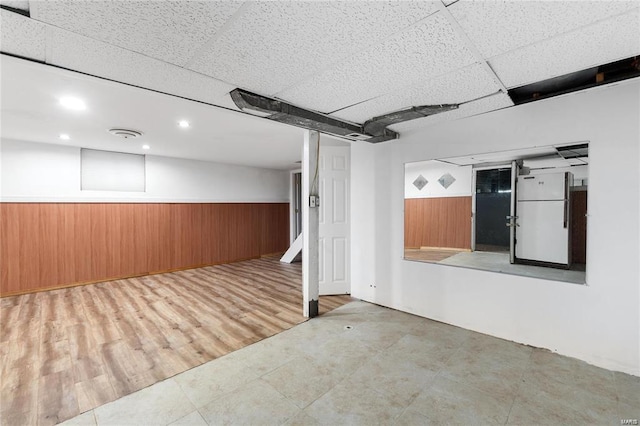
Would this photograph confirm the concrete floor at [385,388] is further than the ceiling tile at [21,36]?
Yes

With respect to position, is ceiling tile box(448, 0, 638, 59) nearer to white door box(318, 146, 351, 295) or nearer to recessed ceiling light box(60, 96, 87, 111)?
white door box(318, 146, 351, 295)

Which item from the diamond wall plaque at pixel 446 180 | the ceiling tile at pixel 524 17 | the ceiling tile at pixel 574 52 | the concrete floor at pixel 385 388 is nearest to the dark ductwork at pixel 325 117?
the ceiling tile at pixel 574 52

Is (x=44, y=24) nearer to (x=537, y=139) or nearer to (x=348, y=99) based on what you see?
(x=348, y=99)

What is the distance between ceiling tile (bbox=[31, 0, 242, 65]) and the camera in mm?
1261

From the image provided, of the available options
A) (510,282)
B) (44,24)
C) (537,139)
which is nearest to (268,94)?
(44,24)

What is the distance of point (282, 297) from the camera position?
416 centimetres

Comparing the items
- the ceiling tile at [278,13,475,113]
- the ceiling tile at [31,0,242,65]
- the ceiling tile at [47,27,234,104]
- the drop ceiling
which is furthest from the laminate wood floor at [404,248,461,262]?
the ceiling tile at [31,0,242,65]

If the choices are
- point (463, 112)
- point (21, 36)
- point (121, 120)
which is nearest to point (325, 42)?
point (21, 36)

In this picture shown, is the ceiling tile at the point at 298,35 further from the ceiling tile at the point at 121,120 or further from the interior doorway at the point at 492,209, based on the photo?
the interior doorway at the point at 492,209

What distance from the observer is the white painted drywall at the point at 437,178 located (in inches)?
257

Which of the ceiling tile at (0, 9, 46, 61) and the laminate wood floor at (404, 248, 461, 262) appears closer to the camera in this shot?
the ceiling tile at (0, 9, 46, 61)

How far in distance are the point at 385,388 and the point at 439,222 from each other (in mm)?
5626

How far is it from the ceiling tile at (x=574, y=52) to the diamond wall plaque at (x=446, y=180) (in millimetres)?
4959

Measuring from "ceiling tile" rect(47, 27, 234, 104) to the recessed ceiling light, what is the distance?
1159mm
